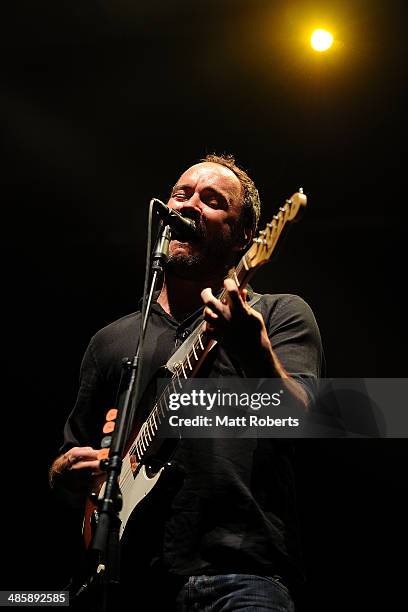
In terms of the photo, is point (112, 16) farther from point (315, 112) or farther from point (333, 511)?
point (333, 511)

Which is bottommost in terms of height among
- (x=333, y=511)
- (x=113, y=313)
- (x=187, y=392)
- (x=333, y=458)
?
(x=187, y=392)

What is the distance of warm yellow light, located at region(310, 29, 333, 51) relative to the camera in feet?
9.73

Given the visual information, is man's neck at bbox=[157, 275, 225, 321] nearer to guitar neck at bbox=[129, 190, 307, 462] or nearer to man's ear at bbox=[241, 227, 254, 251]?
man's ear at bbox=[241, 227, 254, 251]

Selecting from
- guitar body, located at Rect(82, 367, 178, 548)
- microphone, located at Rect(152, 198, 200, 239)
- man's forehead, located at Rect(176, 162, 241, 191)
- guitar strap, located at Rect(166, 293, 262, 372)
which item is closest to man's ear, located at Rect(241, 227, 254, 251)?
man's forehead, located at Rect(176, 162, 241, 191)

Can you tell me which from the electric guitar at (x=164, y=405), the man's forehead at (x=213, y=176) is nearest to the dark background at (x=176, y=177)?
the man's forehead at (x=213, y=176)

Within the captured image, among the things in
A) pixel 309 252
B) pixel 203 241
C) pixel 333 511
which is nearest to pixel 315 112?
pixel 309 252

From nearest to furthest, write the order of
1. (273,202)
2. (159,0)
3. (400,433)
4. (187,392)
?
1. (187,392)
2. (159,0)
3. (400,433)
4. (273,202)

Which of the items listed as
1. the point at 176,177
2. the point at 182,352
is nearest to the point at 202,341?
the point at 182,352

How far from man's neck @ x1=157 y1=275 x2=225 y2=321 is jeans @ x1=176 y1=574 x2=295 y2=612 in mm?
959

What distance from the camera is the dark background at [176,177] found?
9.78 feet

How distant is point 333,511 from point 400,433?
1.63ft

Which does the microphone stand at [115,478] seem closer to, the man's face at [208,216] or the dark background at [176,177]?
the man's face at [208,216]

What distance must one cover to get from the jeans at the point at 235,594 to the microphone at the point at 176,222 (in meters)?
0.93

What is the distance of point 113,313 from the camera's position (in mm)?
3736
